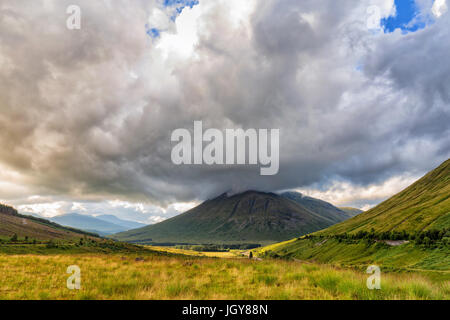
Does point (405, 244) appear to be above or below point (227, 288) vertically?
below

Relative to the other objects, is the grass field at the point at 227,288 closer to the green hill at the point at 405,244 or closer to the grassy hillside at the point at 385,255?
the grassy hillside at the point at 385,255

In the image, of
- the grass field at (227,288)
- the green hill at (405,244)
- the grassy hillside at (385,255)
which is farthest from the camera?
the green hill at (405,244)

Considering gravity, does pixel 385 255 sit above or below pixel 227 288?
below

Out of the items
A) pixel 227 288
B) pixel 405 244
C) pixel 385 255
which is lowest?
pixel 385 255

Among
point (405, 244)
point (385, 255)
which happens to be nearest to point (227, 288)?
point (385, 255)

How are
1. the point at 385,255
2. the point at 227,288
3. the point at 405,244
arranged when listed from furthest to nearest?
the point at 385,255
the point at 405,244
the point at 227,288

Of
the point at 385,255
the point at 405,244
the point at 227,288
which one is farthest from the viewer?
the point at 385,255

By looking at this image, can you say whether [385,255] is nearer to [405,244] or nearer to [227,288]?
[405,244]

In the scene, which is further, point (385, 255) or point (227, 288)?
point (385, 255)

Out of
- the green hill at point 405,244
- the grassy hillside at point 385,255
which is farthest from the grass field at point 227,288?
the green hill at point 405,244
